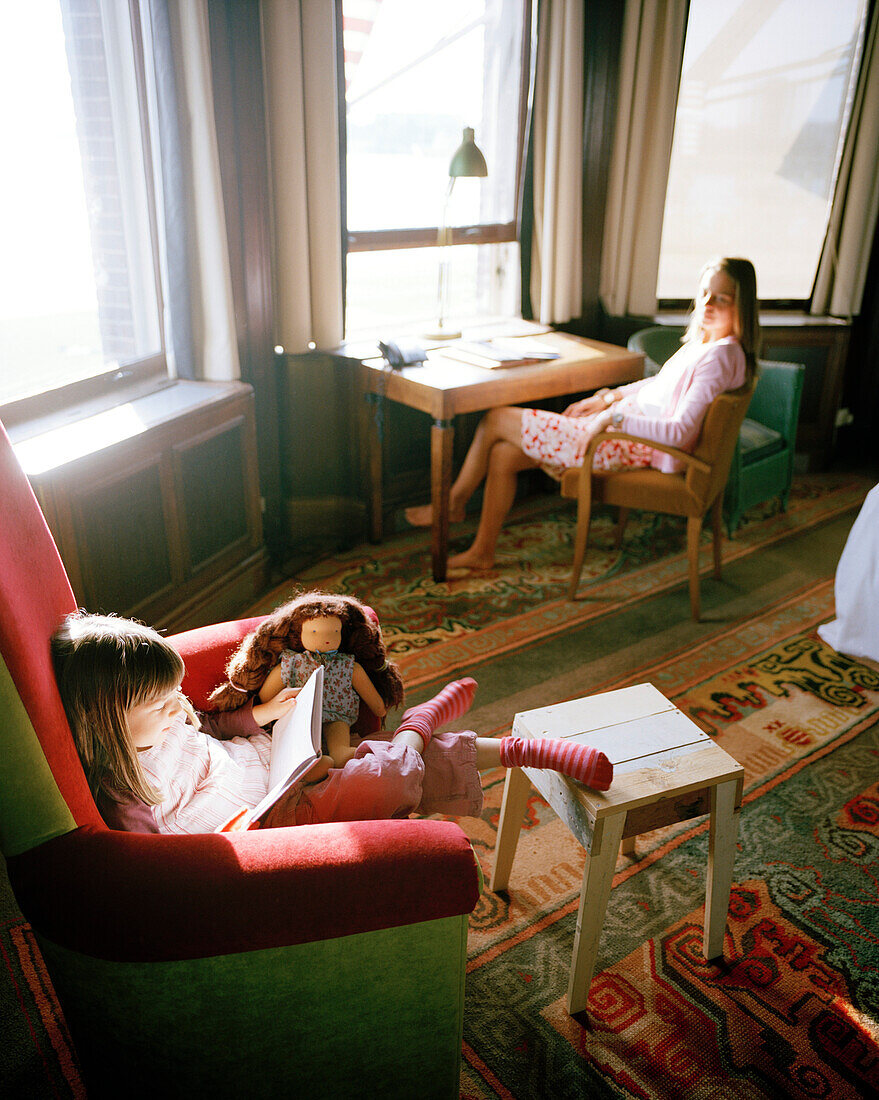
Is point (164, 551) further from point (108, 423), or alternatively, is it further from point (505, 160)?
point (505, 160)

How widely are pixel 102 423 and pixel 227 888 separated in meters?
1.60

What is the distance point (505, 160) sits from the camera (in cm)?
359

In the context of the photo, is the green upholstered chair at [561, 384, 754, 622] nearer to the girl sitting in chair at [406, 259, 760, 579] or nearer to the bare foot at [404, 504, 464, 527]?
the girl sitting in chair at [406, 259, 760, 579]

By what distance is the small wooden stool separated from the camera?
1.41 meters

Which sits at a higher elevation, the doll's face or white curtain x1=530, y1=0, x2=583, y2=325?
white curtain x1=530, y1=0, x2=583, y2=325

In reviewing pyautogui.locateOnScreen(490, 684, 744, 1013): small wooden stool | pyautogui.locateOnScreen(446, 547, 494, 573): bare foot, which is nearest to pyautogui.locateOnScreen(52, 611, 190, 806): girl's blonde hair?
pyautogui.locateOnScreen(490, 684, 744, 1013): small wooden stool

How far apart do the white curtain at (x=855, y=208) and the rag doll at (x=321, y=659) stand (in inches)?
143

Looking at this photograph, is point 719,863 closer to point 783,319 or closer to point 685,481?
point 685,481

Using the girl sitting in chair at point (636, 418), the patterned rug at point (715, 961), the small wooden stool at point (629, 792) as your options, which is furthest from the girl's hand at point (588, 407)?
the small wooden stool at point (629, 792)

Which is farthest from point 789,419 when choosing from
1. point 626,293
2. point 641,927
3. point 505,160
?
point 641,927

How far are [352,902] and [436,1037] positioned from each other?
31 centimetres

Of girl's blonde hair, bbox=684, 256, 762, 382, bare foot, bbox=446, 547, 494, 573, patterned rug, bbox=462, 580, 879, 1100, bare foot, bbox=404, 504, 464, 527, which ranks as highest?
girl's blonde hair, bbox=684, 256, 762, 382

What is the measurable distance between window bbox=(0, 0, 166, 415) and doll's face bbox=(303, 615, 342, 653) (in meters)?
1.19

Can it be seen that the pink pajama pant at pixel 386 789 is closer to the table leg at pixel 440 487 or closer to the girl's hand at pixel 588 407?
the table leg at pixel 440 487
